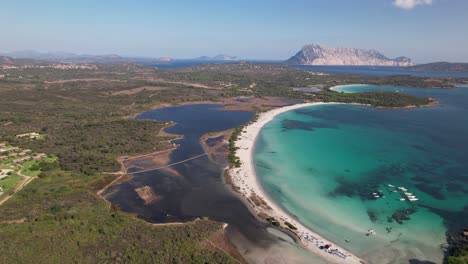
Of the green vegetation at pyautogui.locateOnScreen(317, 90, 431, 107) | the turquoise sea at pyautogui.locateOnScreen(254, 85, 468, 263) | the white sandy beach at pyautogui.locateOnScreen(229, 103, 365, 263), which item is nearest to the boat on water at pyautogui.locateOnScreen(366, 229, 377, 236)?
the turquoise sea at pyautogui.locateOnScreen(254, 85, 468, 263)

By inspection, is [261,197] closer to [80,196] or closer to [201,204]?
[201,204]

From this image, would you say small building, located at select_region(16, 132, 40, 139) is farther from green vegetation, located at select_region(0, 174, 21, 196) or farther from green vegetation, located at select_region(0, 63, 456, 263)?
green vegetation, located at select_region(0, 174, 21, 196)

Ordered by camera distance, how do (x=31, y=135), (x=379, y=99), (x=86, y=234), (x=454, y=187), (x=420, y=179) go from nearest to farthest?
(x=86, y=234) < (x=454, y=187) < (x=420, y=179) < (x=31, y=135) < (x=379, y=99)

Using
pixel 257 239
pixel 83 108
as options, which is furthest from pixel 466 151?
pixel 83 108

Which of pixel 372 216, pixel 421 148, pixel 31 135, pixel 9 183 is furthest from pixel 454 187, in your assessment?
pixel 31 135

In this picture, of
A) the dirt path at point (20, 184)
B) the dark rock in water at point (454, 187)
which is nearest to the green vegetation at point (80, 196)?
the dirt path at point (20, 184)

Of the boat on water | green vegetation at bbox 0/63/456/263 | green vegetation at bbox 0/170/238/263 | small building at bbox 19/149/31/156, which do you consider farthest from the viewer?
small building at bbox 19/149/31/156

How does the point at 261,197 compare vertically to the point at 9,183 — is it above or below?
below
